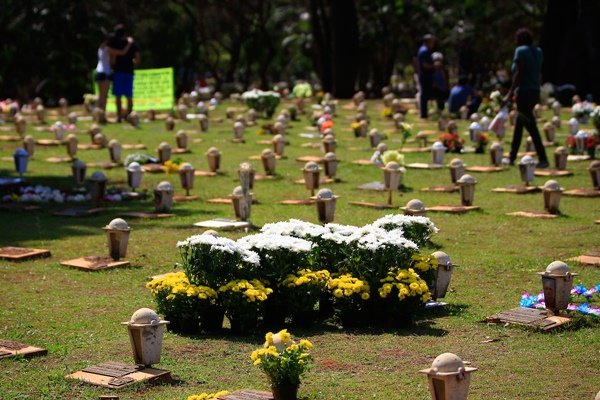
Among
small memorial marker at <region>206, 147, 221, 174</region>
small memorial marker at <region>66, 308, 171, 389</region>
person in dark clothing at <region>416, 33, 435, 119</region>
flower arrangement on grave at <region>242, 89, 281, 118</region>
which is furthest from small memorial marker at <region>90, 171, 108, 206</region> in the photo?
flower arrangement on grave at <region>242, 89, 281, 118</region>

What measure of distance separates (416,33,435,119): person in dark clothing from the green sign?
591 centimetres

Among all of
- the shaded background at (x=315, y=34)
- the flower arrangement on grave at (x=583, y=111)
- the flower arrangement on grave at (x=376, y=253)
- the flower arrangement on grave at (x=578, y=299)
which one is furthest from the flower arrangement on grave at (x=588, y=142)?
the flower arrangement on grave at (x=376, y=253)

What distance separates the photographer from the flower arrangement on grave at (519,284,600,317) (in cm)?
928

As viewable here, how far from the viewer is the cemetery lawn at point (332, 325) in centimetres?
759

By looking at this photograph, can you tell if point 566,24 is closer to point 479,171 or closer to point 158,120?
point 158,120

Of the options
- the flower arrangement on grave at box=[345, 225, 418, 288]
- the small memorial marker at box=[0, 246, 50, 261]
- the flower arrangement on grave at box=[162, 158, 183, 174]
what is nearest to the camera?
the flower arrangement on grave at box=[345, 225, 418, 288]

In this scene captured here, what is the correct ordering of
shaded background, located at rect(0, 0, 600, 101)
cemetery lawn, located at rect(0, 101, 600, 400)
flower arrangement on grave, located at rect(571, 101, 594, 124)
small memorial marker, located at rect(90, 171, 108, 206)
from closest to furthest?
1. cemetery lawn, located at rect(0, 101, 600, 400)
2. small memorial marker, located at rect(90, 171, 108, 206)
3. flower arrangement on grave, located at rect(571, 101, 594, 124)
4. shaded background, located at rect(0, 0, 600, 101)

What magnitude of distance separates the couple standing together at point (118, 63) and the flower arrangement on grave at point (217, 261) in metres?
16.4

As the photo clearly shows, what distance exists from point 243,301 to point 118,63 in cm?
1684

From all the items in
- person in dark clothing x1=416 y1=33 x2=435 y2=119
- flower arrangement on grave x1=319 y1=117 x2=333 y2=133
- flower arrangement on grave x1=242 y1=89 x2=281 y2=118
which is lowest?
flower arrangement on grave x1=319 y1=117 x2=333 y2=133

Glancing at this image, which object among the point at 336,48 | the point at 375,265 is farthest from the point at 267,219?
the point at 336,48

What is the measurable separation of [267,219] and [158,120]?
13.1m

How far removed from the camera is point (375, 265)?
920 cm

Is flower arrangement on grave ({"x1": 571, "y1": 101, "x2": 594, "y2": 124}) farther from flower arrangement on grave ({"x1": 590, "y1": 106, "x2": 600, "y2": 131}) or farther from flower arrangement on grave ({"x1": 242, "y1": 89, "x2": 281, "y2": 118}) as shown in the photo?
flower arrangement on grave ({"x1": 242, "y1": 89, "x2": 281, "y2": 118})
